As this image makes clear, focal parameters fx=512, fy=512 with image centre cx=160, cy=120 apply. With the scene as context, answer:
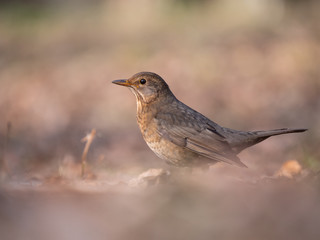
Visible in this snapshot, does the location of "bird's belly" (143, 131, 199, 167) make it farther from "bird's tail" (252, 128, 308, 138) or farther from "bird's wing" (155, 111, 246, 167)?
"bird's tail" (252, 128, 308, 138)

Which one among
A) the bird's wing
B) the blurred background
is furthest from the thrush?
the blurred background

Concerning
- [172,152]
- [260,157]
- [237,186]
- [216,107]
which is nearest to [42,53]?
[216,107]

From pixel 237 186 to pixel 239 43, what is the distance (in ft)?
29.9

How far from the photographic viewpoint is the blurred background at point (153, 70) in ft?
24.7

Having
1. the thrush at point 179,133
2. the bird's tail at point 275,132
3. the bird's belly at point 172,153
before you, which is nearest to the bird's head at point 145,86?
the thrush at point 179,133

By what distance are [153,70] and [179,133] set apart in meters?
6.37

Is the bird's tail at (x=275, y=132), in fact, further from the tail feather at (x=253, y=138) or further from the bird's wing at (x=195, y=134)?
the bird's wing at (x=195, y=134)

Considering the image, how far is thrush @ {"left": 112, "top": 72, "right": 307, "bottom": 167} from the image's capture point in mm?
5117

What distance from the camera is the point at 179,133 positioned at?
5254 millimetres

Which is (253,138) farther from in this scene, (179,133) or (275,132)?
(179,133)

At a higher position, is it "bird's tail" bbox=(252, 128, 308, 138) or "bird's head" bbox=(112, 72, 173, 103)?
"bird's head" bbox=(112, 72, 173, 103)

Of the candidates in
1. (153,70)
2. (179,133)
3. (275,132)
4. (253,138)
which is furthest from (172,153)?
(153,70)

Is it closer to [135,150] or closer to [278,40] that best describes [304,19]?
[278,40]

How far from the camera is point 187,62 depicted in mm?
11703
